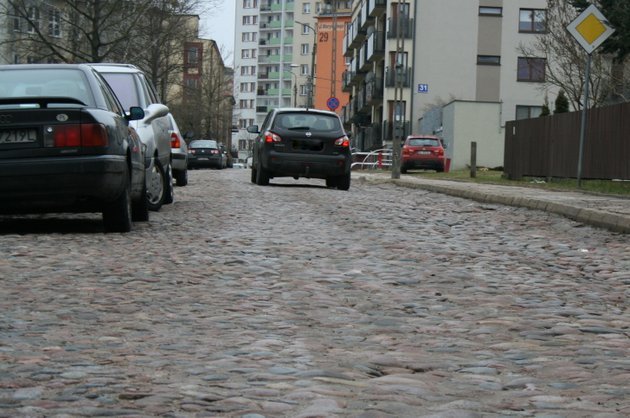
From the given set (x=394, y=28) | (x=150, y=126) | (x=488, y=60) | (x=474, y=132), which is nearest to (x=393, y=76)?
(x=394, y=28)

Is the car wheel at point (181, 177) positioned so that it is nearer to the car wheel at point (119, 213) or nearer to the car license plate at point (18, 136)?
the car wheel at point (119, 213)

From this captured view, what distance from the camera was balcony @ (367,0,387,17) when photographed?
73.3 metres

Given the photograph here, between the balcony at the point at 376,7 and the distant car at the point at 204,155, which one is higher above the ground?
the balcony at the point at 376,7

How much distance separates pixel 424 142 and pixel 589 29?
90.7 feet

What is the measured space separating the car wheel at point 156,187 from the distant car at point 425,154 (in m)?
31.0

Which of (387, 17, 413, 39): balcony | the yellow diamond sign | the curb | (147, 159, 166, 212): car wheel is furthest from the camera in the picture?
(387, 17, 413, 39): balcony

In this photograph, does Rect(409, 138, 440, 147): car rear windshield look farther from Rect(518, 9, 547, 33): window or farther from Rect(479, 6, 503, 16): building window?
Rect(479, 6, 503, 16): building window

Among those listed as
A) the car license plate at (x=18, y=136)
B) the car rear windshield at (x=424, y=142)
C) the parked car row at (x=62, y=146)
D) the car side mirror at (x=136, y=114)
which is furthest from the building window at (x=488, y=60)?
the car license plate at (x=18, y=136)

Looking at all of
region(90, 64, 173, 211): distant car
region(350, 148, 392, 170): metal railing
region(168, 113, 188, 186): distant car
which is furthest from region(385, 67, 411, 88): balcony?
region(90, 64, 173, 211): distant car

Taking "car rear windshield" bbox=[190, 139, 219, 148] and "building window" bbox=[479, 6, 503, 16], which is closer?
"car rear windshield" bbox=[190, 139, 219, 148]

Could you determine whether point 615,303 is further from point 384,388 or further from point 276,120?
point 276,120

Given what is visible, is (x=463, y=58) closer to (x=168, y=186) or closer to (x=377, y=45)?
(x=377, y=45)

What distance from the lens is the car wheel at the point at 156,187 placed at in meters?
13.9

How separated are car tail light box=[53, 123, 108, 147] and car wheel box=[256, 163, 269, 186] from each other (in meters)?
13.0
